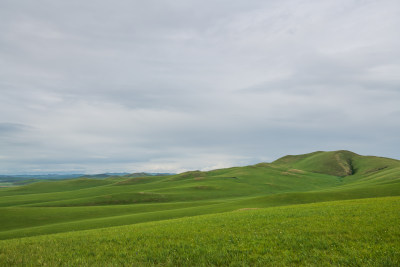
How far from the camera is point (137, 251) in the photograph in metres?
13.9

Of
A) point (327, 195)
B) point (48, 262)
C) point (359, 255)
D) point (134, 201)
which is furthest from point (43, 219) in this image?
point (327, 195)

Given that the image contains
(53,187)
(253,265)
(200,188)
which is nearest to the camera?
(253,265)

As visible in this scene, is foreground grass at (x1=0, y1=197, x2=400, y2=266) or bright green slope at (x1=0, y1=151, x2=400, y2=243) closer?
foreground grass at (x1=0, y1=197, x2=400, y2=266)

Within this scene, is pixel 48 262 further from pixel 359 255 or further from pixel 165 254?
pixel 359 255

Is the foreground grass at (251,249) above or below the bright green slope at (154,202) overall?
above

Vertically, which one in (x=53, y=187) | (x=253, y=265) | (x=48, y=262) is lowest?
(x=53, y=187)

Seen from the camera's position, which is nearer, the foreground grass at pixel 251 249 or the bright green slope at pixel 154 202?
the foreground grass at pixel 251 249

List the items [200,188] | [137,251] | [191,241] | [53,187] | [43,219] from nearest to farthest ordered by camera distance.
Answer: [137,251] < [191,241] < [43,219] < [200,188] < [53,187]

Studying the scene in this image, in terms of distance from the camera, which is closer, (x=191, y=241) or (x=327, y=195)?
(x=191, y=241)

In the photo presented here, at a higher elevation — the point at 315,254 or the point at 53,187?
the point at 315,254

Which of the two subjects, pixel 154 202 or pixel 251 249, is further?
pixel 154 202

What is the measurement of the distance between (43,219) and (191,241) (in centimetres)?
5606

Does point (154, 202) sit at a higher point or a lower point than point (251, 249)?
lower

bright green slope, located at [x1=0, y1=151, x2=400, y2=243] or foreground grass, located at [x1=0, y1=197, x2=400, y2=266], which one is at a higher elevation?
foreground grass, located at [x1=0, y1=197, x2=400, y2=266]
